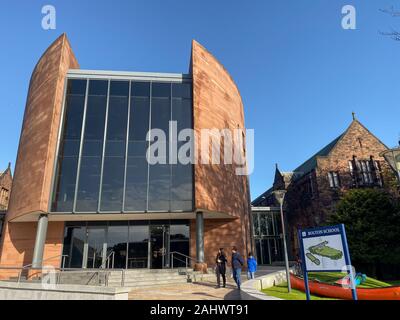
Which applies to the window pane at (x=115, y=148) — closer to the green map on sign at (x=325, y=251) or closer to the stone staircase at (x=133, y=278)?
the stone staircase at (x=133, y=278)

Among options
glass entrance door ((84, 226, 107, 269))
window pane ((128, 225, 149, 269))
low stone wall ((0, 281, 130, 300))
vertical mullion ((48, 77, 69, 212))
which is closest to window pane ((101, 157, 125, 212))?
window pane ((128, 225, 149, 269))

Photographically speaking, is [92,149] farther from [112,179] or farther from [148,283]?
[148,283]

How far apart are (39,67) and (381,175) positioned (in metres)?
35.5

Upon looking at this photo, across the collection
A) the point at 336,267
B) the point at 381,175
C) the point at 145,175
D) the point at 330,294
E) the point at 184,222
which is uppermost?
the point at 381,175

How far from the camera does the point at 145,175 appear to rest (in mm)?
19000

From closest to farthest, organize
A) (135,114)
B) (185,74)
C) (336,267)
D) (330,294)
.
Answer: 1. (336,267)
2. (330,294)
3. (135,114)
4. (185,74)

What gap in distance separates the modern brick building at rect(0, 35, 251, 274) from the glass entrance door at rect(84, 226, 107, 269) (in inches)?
2.6

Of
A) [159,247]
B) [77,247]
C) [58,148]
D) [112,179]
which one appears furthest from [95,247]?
[58,148]

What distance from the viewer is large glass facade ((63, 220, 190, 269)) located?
19.4m

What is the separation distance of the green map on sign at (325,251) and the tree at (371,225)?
19415 millimetres

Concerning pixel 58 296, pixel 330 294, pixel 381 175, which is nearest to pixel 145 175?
pixel 58 296

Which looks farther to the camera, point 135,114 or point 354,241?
point 354,241

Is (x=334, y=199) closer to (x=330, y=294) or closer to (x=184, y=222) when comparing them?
(x=184, y=222)

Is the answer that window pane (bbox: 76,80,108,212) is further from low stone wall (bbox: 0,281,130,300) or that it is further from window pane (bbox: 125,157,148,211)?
low stone wall (bbox: 0,281,130,300)
